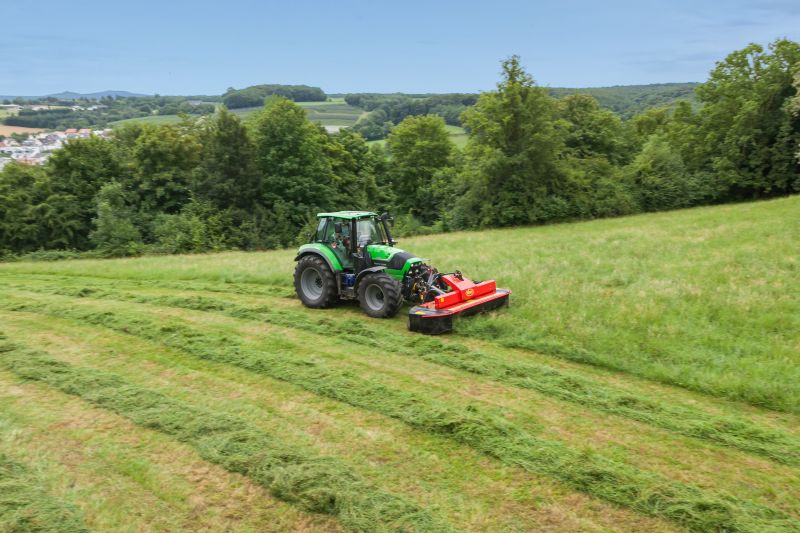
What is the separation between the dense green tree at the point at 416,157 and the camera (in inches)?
1602

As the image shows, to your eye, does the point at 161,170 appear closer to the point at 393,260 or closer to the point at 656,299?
the point at 393,260

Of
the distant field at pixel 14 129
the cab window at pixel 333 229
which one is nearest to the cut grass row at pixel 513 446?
the cab window at pixel 333 229

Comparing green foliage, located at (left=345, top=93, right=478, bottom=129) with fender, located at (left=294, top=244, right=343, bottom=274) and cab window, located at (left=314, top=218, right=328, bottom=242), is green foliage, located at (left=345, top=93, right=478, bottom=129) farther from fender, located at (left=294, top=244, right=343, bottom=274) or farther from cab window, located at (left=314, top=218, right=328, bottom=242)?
fender, located at (left=294, top=244, right=343, bottom=274)

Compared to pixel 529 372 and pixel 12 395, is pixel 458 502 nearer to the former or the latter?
pixel 529 372

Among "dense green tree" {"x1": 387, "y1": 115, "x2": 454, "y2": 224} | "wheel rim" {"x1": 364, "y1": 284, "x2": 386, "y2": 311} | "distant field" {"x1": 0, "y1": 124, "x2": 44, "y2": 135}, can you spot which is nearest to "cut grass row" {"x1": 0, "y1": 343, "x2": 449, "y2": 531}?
"wheel rim" {"x1": 364, "y1": 284, "x2": 386, "y2": 311}

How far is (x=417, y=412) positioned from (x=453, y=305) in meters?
3.48

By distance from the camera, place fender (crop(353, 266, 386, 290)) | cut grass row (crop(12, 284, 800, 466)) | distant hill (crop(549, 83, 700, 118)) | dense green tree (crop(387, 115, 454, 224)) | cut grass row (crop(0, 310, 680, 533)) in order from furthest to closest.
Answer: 1. distant hill (crop(549, 83, 700, 118))
2. dense green tree (crop(387, 115, 454, 224))
3. fender (crop(353, 266, 386, 290))
4. cut grass row (crop(12, 284, 800, 466))
5. cut grass row (crop(0, 310, 680, 533))

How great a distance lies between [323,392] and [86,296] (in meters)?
8.70

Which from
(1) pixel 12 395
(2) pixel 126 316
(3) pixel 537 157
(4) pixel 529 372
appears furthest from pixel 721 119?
(1) pixel 12 395

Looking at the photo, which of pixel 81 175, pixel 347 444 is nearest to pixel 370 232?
pixel 347 444

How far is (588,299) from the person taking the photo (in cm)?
988

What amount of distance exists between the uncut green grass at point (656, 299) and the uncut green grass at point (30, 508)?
590cm

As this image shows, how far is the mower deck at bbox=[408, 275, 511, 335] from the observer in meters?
8.82

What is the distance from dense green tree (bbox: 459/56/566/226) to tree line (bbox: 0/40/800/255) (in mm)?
69
